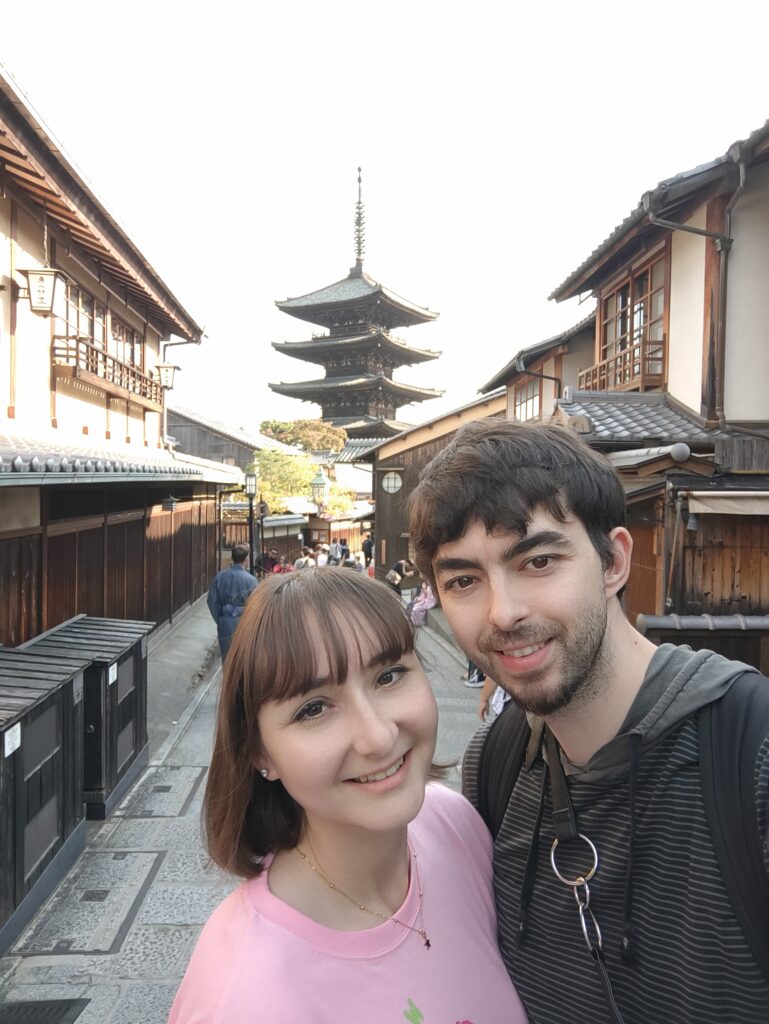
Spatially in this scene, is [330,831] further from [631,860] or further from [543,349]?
[543,349]

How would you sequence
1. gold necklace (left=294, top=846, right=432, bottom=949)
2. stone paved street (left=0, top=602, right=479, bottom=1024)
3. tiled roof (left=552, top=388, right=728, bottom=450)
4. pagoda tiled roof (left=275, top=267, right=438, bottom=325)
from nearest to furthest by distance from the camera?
gold necklace (left=294, top=846, right=432, bottom=949)
stone paved street (left=0, top=602, right=479, bottom=1024)
tiled roof (left=552, top=388, right=728, bottom=450)
pagoda tiled roof (left=275, top=267, right=438, bottom=325)

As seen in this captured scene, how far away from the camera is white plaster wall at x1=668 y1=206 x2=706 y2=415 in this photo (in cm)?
786

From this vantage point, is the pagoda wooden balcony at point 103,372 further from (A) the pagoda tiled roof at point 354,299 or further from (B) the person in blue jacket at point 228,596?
(A) the pagoda tiled roof at point 354,299

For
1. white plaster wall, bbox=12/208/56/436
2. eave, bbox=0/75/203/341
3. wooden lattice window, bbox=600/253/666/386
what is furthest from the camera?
wooden lattice window, bbox=600/253/666/386

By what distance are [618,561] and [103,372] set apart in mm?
11124

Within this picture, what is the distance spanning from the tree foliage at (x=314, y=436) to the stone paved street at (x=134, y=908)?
102 ft

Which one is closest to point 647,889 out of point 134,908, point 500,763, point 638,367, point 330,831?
point 500,763

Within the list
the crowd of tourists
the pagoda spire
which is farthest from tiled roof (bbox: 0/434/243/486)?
the pagoda spire

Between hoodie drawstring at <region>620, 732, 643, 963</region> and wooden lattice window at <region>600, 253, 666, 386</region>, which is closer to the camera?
hoodie drawstring at <region>620, 732, 643, 963</region>

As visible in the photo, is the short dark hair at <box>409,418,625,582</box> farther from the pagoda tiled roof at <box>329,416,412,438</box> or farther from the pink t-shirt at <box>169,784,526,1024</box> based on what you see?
the pagoda tiled roof at <box>329,416,412,438</box>

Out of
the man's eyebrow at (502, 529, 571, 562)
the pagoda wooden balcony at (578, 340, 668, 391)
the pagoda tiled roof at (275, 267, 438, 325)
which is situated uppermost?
the pagoda tiled roof at (275, 267, 438, 325)

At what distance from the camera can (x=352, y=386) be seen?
3616cm

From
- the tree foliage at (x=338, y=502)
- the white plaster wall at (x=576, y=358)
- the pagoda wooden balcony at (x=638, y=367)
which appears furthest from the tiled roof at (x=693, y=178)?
the tree foliage at (x=338, y=502)

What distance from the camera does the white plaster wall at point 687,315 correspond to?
786cm
